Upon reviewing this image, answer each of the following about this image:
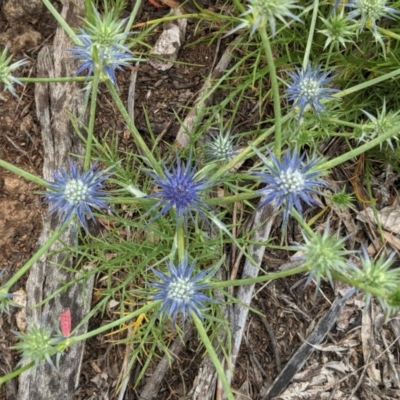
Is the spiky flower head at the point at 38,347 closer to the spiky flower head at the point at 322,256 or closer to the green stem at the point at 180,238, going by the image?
the green stem at the point at 180,238

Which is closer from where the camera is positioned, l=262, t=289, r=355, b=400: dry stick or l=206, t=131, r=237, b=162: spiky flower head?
l=206, t=131, r=237, b=162: spiky flower head

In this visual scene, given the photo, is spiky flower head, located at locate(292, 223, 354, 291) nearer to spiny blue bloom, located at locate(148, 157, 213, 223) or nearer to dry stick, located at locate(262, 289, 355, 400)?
spiny blue bloom, located at locate(148, 157, 213, 223)

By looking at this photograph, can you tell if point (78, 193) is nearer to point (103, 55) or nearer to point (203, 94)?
point (103, 55)

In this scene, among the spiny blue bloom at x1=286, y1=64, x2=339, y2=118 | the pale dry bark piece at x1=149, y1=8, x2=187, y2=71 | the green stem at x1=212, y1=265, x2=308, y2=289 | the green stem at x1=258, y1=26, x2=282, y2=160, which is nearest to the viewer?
the green stem at x1=258, y1=26, x2=282, y2=160

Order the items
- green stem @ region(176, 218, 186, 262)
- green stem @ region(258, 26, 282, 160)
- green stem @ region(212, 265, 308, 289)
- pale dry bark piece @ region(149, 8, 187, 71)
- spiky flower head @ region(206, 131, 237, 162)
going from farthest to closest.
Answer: pale dry bark piece @ region(149, 8, 187, 71) → spiky flower head @ region(206, 131, 237, 162) → green stem @ region(176, 218, 186, 262) → green stem @ region(212, 265, 308, 289) → green stem @ region(258, 26, 282, 160)

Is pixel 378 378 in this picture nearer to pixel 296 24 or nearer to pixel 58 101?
pixel 296 24

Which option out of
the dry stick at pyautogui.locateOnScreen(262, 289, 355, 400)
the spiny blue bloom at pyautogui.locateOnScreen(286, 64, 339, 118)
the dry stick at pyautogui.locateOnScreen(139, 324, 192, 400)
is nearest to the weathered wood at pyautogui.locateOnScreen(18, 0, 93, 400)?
the dry stick at pyautogui.locateOnScreen(139, 324, 192, 400)
